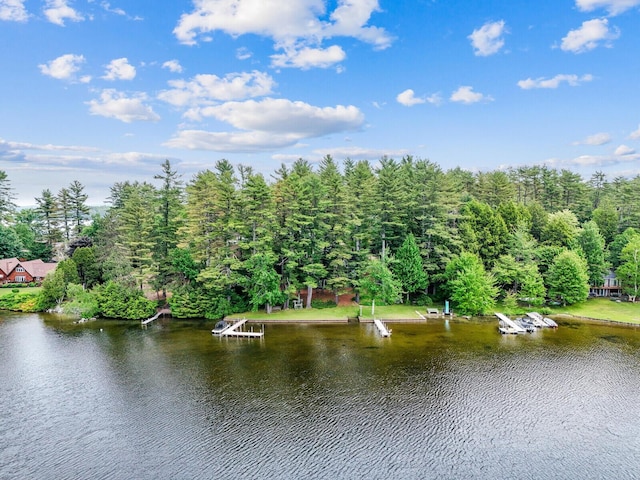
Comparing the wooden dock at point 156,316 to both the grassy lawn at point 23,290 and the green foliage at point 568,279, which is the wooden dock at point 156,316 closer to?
the grassy lawn at point 23,290

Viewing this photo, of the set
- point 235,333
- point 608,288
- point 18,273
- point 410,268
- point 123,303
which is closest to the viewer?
point 235,333

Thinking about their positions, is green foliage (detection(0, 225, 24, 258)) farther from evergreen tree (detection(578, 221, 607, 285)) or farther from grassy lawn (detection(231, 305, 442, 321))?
evergreen tree (detection(578, 221, 607, 285))

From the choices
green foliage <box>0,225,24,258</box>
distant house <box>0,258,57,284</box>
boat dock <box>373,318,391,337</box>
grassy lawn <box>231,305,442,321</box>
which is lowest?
boat dock <box>373,318,391,337</box>

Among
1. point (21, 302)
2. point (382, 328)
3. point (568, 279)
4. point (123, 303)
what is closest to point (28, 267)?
point (21, 302)

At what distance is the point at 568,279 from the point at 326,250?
24.6m

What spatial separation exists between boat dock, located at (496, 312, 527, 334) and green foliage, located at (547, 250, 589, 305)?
769 centimetres

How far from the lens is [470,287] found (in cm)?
3791

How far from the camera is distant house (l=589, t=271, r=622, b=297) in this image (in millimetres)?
44656

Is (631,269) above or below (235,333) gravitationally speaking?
above

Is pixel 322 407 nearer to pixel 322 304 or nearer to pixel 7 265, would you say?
pixel 322 304

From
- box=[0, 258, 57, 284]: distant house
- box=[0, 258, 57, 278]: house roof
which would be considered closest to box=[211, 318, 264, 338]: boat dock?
box=[0, 258, 57, 284]: distant house

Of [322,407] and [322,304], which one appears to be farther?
[322,304]

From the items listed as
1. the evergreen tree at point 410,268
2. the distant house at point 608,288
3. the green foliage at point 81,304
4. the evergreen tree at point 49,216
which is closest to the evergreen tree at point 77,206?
the evergreen tree at point 49,216

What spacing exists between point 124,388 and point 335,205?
25.4m
